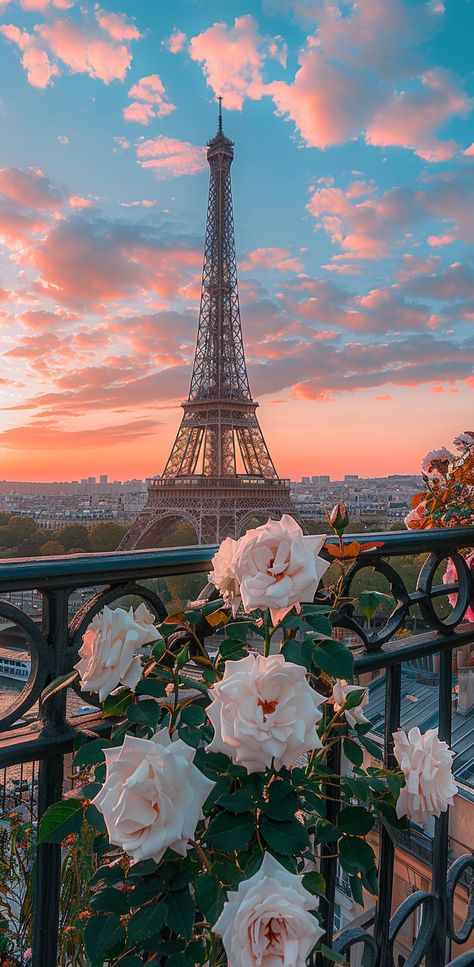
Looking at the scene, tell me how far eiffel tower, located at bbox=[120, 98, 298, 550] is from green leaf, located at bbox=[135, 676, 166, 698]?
1347cm

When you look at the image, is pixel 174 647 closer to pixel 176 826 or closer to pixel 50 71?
pixel 176 826

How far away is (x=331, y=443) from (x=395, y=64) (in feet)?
46.5

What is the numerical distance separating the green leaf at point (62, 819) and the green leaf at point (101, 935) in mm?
101

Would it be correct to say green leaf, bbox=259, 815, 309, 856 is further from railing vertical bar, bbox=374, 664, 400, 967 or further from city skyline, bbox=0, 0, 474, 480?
city skyline, bbox=0, 0, 474, 480

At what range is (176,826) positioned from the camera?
1.86 feet

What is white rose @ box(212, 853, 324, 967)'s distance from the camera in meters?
0.58

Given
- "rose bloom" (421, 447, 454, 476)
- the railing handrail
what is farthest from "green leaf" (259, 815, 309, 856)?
"rose bloom" (421, 447, 454, 476)

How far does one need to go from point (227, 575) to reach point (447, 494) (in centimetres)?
119

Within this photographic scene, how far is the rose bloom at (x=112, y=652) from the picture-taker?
67 cm

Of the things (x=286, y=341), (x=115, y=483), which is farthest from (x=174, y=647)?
(x=286, y=341)

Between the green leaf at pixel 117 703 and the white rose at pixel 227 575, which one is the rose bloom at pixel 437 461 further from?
the green leaf at pixel 117 703

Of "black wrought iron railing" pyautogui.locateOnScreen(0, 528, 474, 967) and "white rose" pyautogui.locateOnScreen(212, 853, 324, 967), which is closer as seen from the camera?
"white rose" pyautogui.locateOnScreen(212, 853, 324, 967)

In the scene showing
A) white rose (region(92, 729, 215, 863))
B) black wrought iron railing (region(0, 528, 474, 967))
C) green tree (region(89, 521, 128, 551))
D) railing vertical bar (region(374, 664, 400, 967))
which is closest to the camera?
white rose (region(92, 729, 215, 863))

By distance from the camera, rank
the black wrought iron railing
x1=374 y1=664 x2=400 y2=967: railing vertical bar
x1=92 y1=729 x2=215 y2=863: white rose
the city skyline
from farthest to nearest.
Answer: the city skyline < x1=374 y1=664 x2=400 y2=967: railing vertical bar < the black wrought iron railing < x1=92 y1=729 x2=215 y2=863: white rose
